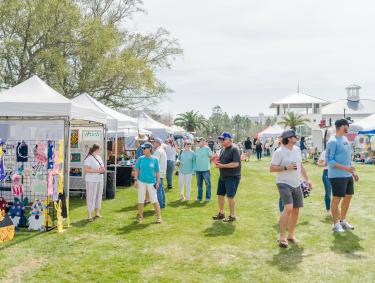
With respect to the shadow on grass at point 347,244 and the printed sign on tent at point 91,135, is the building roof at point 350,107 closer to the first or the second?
the printed sign on tent at point 91,135

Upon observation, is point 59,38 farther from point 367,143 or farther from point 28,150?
point 367,143

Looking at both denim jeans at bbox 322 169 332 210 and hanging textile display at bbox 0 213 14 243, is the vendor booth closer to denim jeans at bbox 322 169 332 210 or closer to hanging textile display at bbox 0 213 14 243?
hanging textile display at bbox 0 213 14 243

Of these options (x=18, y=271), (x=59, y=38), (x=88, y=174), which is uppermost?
(x=59, y=38)

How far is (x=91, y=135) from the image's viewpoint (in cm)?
1222

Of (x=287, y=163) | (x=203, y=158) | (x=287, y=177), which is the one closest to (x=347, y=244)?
(x=287, y=177)

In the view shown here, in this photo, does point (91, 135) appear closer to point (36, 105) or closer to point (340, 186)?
point (36, 105)

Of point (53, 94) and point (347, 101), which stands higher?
point (347, 101)

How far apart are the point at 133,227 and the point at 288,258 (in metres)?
3.20

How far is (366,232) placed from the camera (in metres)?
7.31

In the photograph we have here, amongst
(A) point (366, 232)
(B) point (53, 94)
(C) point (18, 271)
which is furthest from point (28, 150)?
(A) point (366, 232)

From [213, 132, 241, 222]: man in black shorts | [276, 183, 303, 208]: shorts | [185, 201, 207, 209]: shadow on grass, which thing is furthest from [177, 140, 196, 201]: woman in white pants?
[276, 183, 303, 208]: shorts

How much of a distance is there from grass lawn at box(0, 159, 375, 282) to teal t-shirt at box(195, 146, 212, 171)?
157 centimetres

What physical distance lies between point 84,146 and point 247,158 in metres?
19.5

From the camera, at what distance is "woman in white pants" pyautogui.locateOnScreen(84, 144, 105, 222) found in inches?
330
